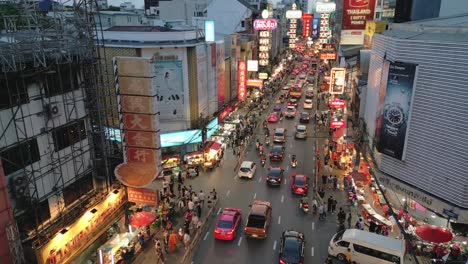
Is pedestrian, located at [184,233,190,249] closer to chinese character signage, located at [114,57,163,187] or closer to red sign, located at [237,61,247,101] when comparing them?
chinese character signage, located at [114,57,163,187]

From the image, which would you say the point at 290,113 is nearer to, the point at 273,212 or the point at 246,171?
the point at 246,171

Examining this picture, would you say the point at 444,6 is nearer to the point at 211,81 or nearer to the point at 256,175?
the point at 256,175

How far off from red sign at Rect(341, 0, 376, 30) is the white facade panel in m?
25.7

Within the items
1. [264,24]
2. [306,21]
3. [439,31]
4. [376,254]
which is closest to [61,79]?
[439,31]

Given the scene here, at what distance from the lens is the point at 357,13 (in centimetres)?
4156

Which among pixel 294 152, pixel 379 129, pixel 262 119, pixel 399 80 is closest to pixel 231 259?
pixel 379 129

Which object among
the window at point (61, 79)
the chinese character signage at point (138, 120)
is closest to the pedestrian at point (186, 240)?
the chinese character signage at point (138, 120)

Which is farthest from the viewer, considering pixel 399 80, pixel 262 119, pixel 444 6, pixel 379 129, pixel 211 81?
pixel 262 119

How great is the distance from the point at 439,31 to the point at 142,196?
52.3ft

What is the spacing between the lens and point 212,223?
23391mm

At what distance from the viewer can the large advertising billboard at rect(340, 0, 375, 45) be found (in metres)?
40.9

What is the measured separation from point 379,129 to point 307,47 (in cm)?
12859

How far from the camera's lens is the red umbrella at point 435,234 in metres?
18.3

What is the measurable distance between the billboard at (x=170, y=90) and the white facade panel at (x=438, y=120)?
57.0ft
